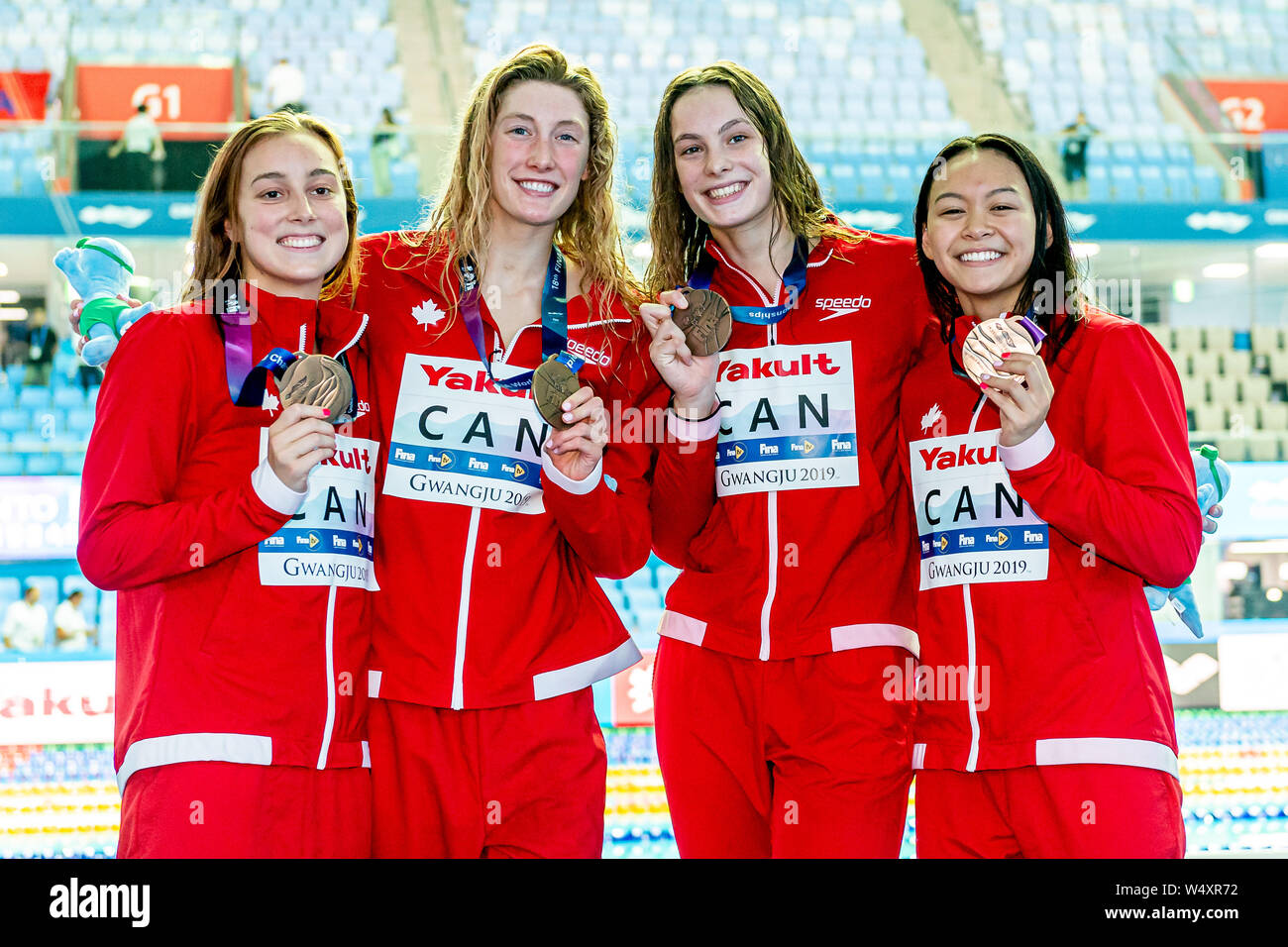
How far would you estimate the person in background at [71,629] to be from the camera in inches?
296

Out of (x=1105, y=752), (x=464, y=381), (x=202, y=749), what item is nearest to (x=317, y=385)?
(x=464, y=381)

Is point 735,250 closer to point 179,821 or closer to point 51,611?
point 179,821

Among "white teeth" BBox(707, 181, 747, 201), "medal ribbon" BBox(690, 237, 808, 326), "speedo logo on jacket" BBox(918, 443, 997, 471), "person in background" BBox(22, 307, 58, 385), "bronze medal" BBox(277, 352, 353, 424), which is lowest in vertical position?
"speedo logo on jacket" BBox(918, 443, 997, 471)

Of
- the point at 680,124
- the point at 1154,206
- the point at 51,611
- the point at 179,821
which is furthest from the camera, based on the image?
the point at 1154,206

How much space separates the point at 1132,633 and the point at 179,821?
5.25 feet

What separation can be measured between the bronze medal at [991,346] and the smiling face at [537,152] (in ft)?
2.65

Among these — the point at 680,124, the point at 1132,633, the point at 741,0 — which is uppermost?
the point at 741,0

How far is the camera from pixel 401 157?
8812 mm

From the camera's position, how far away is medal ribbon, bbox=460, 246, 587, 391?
2.28m

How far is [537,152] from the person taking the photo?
7.66 ft

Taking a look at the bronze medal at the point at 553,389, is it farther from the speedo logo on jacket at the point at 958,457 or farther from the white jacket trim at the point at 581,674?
the speedo logo on jacket at the point at 958,457

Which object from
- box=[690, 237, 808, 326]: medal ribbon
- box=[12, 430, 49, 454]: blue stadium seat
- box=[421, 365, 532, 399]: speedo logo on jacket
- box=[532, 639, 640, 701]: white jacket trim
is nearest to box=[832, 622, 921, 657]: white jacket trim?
box=[532, 639, 640, 701]: white jacket trim

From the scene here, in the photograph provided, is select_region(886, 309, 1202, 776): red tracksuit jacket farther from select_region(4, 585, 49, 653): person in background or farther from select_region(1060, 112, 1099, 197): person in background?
select_region(1060, 112, 1099, 197): person in background
